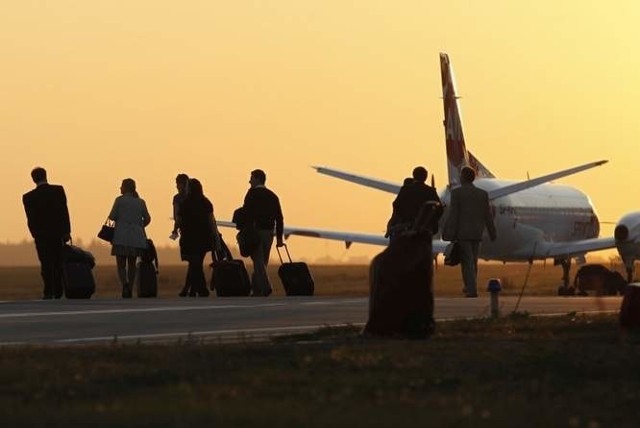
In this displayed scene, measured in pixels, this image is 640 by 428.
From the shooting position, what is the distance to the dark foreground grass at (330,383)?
1048 centimetres

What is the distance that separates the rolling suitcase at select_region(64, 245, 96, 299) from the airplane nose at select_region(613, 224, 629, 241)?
21817 mm

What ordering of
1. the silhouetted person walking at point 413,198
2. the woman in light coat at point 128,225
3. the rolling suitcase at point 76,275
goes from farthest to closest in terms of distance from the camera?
the woman in light coat at point 128,225, the rolling suitcase at point 76,275, the silhouetted person walking at point 413,198

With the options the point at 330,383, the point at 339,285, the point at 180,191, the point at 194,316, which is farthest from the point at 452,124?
the point at 330,383

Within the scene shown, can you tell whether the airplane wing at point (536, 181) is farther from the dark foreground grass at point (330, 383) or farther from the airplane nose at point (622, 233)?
the dark foreground grass at point (330, 383)

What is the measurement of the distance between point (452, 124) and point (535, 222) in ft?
17.2

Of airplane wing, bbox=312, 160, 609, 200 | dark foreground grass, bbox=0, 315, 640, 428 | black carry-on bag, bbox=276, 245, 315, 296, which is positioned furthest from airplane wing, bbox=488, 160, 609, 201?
dark foreground grass, bbox=0, 315, 640, 428

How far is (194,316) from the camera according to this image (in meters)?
22.0

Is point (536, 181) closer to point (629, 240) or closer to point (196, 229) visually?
point (629, 240)

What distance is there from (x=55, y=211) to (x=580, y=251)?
1331 inches

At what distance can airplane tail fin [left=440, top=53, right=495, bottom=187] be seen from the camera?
189 feet

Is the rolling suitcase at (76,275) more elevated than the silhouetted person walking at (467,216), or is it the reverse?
the silhouetted person walking at (467,216)

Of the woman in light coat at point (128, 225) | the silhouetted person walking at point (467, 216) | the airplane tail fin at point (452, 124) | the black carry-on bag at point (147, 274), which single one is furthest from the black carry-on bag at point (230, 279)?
the airplane tail fin at point (452, 124)

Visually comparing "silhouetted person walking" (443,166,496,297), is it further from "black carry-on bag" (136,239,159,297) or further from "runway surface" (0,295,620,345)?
"black carry-on bag" (136,239,159,297)

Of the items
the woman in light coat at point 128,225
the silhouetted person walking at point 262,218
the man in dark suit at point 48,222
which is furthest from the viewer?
the silhouetted person walking at point 262,218
